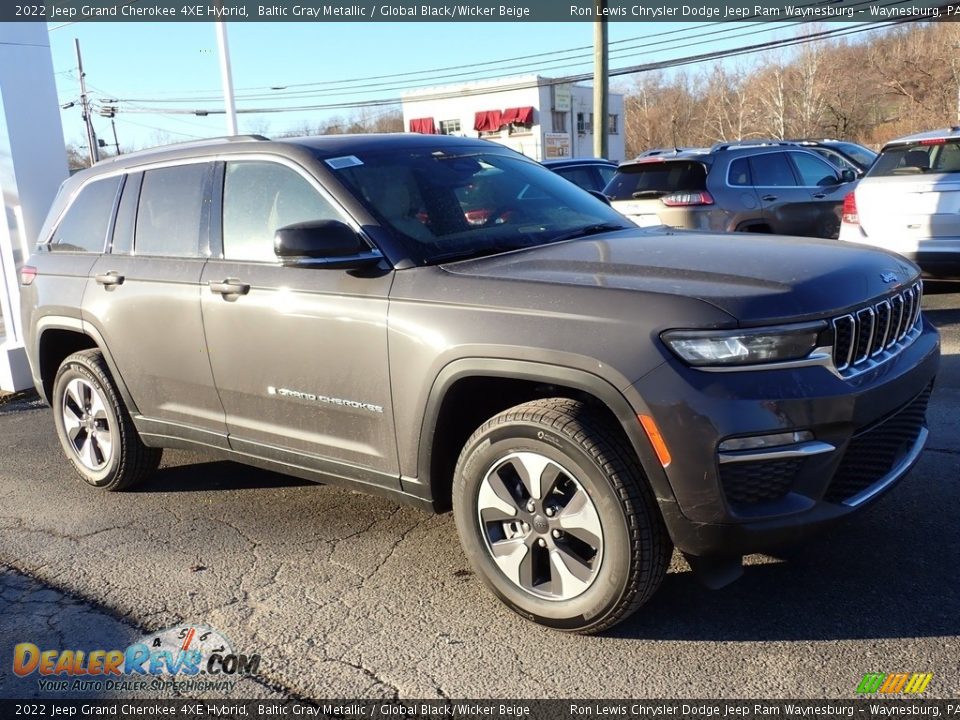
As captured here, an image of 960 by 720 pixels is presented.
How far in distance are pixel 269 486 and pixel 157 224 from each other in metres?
1.59

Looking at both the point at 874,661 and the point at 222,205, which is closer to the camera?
the point at 874,661

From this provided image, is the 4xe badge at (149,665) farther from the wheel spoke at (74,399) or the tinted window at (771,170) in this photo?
the tinted window at (771,170)

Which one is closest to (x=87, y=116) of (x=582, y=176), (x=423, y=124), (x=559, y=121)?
(x=423, y=124)

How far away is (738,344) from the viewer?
2.64 meters

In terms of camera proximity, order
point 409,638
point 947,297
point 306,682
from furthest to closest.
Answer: point 947,297 → point 409,638 → point 306,682

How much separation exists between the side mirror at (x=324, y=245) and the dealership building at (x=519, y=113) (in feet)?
146

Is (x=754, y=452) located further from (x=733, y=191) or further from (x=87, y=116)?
(x=87, y=116)

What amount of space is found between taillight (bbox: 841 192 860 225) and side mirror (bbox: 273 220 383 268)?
21.8 ft

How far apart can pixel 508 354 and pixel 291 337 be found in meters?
1.15

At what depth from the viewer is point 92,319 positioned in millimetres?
4633

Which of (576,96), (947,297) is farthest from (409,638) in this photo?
(576,96)

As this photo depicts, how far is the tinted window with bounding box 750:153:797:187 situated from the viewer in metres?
9.44

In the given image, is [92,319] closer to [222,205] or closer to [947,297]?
[222,205]

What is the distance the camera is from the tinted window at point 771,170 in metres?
9.44
